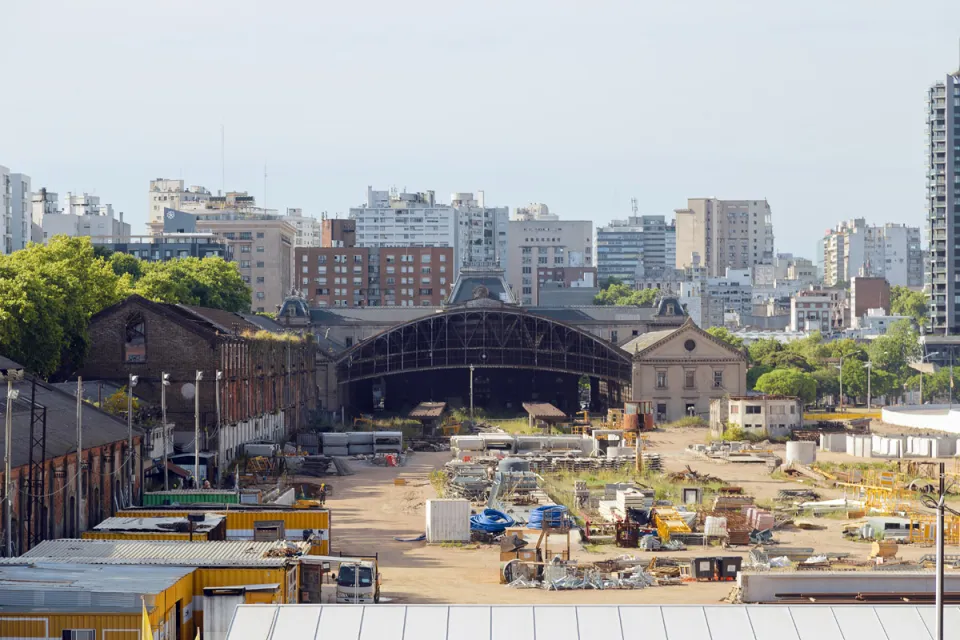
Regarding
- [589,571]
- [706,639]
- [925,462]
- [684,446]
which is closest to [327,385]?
[684,446]

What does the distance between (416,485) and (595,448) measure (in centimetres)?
1766

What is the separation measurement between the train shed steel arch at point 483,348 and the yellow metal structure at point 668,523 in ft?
192

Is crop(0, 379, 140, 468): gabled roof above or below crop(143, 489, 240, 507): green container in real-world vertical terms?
above

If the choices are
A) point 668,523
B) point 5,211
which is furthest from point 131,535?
point 5,211

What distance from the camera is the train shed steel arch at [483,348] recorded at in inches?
4916

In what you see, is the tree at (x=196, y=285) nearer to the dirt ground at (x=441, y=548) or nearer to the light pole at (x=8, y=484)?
the dirt ground at (x=441, y=548)

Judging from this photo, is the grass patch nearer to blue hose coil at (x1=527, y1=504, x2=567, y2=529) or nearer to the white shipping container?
blue hose coil at (x1=527, y1=504, x2=567, y2=529)

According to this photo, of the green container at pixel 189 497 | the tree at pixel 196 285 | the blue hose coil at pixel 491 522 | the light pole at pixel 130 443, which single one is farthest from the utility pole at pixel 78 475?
the tree at pixel 196 285

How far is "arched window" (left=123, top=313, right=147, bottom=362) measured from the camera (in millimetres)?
82812

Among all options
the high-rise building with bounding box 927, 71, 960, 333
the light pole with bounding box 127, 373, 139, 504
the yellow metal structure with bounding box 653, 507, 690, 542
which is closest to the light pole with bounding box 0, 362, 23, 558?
the light pole with bounding box 127, 373, 139, 504

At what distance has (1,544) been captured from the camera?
46062mm

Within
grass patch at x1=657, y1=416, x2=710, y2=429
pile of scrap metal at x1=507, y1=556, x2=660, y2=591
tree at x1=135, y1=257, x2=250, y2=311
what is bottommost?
pile of scrap metal at x1=507, y1=556, x2=660, y2=591

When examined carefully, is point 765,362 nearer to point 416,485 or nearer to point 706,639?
point 416,485

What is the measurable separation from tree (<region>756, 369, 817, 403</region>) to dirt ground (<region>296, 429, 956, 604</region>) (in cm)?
4051
